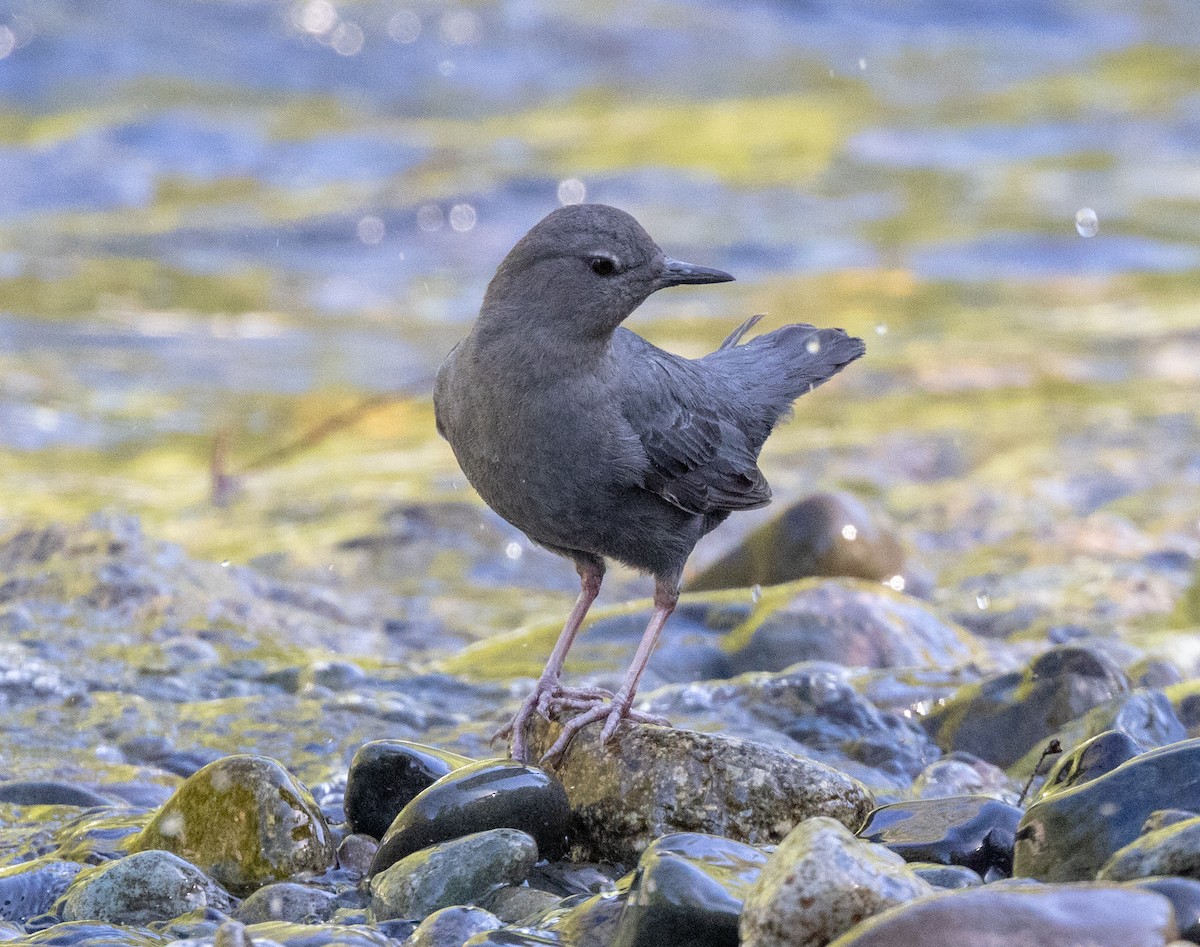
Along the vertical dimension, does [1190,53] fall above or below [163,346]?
above

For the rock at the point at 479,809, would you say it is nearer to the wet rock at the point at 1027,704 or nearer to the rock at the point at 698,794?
the rock at the point at 698,794

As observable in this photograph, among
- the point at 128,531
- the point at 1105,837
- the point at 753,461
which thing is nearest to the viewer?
the point at 1105,837

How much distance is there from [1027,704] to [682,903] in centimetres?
230

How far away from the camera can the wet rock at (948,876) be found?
3.33 metres

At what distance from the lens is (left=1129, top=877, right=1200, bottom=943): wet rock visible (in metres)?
2.69

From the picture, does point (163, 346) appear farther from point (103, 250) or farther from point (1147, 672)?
point (1147, 672)

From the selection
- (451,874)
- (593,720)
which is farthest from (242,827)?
(593,720)

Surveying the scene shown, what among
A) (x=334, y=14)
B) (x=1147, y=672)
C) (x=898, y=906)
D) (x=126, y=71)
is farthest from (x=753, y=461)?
(x=334, y=14)

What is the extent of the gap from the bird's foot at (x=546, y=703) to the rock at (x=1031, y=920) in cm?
196

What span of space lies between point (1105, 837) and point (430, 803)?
5.31 feet

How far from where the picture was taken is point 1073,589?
23.4 ft

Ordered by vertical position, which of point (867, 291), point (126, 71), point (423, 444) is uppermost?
point (126, 71)

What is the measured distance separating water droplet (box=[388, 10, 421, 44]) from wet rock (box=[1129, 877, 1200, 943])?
17.8 meters

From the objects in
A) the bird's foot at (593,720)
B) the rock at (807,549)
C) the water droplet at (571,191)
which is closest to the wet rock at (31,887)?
the bird's foot at (593,720)
